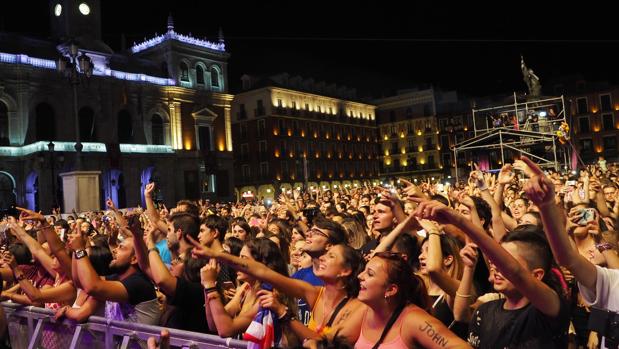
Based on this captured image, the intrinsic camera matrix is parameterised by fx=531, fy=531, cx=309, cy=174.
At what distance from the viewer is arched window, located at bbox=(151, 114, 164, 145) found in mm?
45656

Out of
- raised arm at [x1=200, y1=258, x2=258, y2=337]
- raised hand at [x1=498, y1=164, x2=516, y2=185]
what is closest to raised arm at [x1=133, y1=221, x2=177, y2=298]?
raised arm at [x1=200, y1=258, x2=258, y2=337]

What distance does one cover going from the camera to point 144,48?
49.3 meters

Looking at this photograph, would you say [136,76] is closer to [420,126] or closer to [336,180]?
[336,180]

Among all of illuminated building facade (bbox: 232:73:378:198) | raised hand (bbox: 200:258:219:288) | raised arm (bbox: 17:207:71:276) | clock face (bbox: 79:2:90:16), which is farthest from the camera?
illuminated building facade (bbox: 232:73:378:198)

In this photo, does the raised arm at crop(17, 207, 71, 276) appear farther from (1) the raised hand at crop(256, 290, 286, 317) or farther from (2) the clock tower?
(2) the clock tower

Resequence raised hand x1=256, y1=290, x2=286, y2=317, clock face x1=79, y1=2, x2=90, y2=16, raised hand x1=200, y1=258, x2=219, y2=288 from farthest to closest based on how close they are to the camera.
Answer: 1. clock face x1=79, y1=2, x2=90, y2=16
2. raised hand x1=200, y1=258, x2=219, y2=288
3. raised hand x1=256, y1=290, x2=286, y2=317

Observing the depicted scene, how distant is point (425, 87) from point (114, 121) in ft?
158

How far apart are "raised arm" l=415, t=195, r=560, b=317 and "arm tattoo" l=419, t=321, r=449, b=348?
473mm

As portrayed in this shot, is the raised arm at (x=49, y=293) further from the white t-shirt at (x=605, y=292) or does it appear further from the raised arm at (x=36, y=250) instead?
the white t-shirt at (x=605, y=292)

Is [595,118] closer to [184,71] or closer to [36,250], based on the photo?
[184,71]

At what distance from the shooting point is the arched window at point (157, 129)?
45.7 metres

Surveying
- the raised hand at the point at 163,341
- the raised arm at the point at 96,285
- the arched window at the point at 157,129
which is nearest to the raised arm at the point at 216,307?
the raised hand at the point at 163,341

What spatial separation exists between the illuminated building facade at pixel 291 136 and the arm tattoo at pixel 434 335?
175 ft

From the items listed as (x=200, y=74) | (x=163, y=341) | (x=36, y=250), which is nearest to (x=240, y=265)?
(x=163, y=341)
